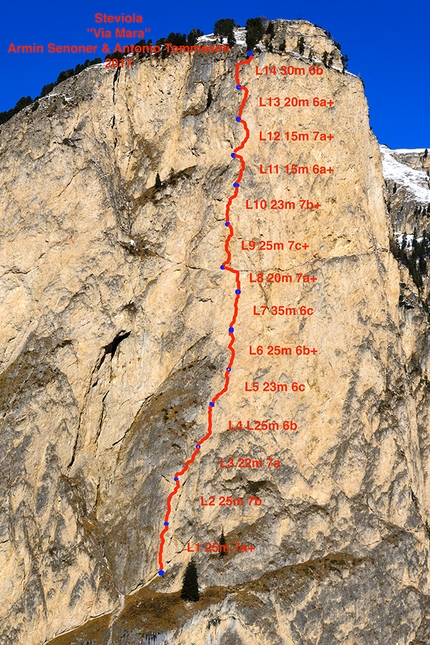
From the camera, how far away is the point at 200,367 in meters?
55.6

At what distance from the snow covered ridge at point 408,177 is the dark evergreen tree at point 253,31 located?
88.1 m

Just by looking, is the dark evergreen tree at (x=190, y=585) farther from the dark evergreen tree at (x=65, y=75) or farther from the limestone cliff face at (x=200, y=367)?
the dark evergreen tree at (x=65, y=75)

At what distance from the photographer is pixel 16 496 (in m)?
47.7

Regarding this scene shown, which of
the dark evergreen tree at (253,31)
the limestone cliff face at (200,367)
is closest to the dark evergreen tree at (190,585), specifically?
the limestone cliff face at (200,367)

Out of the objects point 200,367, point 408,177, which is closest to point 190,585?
point 200,367

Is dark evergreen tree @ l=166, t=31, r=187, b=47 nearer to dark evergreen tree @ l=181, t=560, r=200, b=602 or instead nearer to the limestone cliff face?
the limestone cliff face

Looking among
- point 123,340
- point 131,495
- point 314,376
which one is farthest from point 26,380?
point 314,376

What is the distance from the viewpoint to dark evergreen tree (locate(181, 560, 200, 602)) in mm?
48750

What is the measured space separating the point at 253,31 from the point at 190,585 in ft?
176

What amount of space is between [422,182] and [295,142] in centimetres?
11298

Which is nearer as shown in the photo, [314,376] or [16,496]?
[16,496]

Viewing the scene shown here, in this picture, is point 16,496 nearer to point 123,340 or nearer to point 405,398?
point 123,340

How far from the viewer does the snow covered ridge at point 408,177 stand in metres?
146

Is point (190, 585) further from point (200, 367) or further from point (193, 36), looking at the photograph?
point (193, 36)
